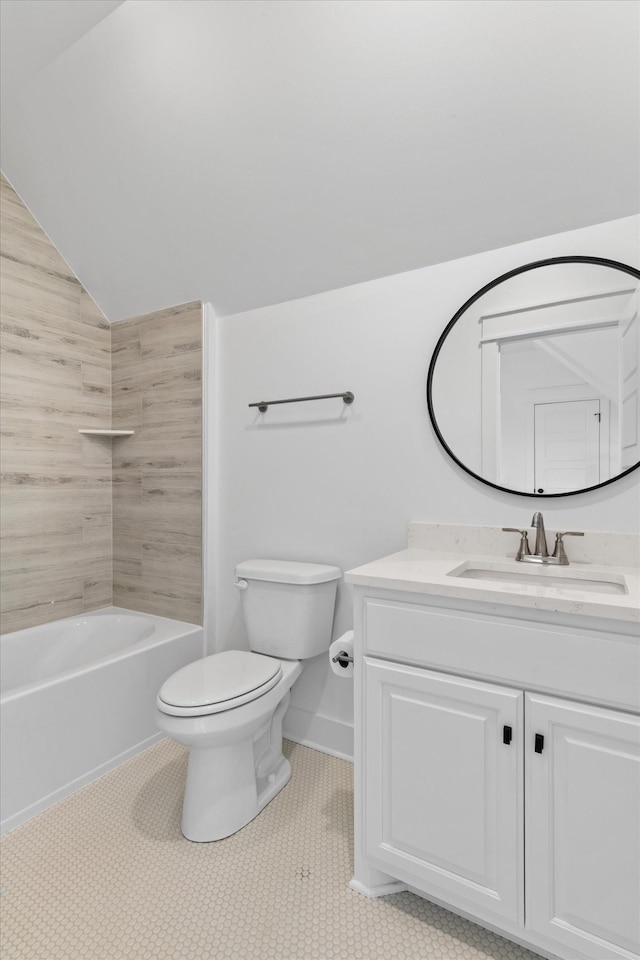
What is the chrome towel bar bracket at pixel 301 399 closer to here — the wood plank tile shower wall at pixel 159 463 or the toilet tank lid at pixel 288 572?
the wood plank tile shower wall at pixel 159 463

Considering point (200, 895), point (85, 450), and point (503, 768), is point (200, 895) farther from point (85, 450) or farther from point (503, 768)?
point (85, 450)

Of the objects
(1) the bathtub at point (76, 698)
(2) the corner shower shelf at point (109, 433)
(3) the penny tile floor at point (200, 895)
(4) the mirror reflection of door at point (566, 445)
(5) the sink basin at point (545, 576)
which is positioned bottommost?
(3) the penny tile floor at point (200, 895)

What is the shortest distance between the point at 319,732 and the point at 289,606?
2.04 feet

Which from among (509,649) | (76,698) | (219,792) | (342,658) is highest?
(509,649)

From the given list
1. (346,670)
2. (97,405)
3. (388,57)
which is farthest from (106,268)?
(346,670)

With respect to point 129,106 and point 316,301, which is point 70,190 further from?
point 316,301

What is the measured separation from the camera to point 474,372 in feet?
5.71

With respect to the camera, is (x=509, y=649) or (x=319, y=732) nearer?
(x=509, y=649)

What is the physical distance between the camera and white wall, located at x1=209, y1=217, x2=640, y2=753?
1.70m

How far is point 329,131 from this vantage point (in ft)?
5.22

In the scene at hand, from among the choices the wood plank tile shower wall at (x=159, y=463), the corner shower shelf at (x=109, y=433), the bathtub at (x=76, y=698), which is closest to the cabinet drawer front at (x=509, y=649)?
the bathtub at (x=76, y=698)

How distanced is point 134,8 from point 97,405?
172 centimetres

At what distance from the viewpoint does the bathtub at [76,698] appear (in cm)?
164

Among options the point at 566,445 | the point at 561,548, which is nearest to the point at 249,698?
the point at 561,548
